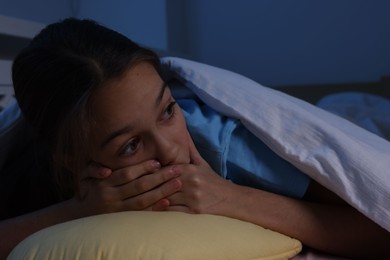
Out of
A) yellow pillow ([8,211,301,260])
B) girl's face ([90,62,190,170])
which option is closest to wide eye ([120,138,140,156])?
girl's face ([90,62,190,170])

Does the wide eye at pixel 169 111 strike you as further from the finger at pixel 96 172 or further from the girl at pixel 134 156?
the finger at pixel 96 172

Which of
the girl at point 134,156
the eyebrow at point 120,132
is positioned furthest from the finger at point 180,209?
the eyebrow at point 120,132

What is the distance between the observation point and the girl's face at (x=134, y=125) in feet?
1.83

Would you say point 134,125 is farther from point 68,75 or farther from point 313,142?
point 313,142

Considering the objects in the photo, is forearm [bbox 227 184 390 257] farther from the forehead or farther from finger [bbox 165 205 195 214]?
the forehead

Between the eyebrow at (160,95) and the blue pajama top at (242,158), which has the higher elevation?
the eyebrow at (160,95)

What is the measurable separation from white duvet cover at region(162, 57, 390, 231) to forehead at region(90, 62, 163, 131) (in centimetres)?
15

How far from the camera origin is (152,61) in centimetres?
65

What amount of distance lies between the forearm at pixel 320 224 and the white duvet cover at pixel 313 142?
0.11 ft

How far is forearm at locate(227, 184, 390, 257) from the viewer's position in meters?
0.56

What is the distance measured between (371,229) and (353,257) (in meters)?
0.05

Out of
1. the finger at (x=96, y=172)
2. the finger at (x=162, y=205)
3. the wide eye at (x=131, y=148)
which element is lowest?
the finger at (x=162, y=205)

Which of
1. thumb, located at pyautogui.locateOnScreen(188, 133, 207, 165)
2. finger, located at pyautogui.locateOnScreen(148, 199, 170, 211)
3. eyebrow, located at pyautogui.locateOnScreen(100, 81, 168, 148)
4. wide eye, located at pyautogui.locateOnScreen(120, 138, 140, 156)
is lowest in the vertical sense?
finger, located at pyautogui.locateOnScreen(148, 199, 170, 211)

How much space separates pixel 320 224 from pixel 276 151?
111mm
